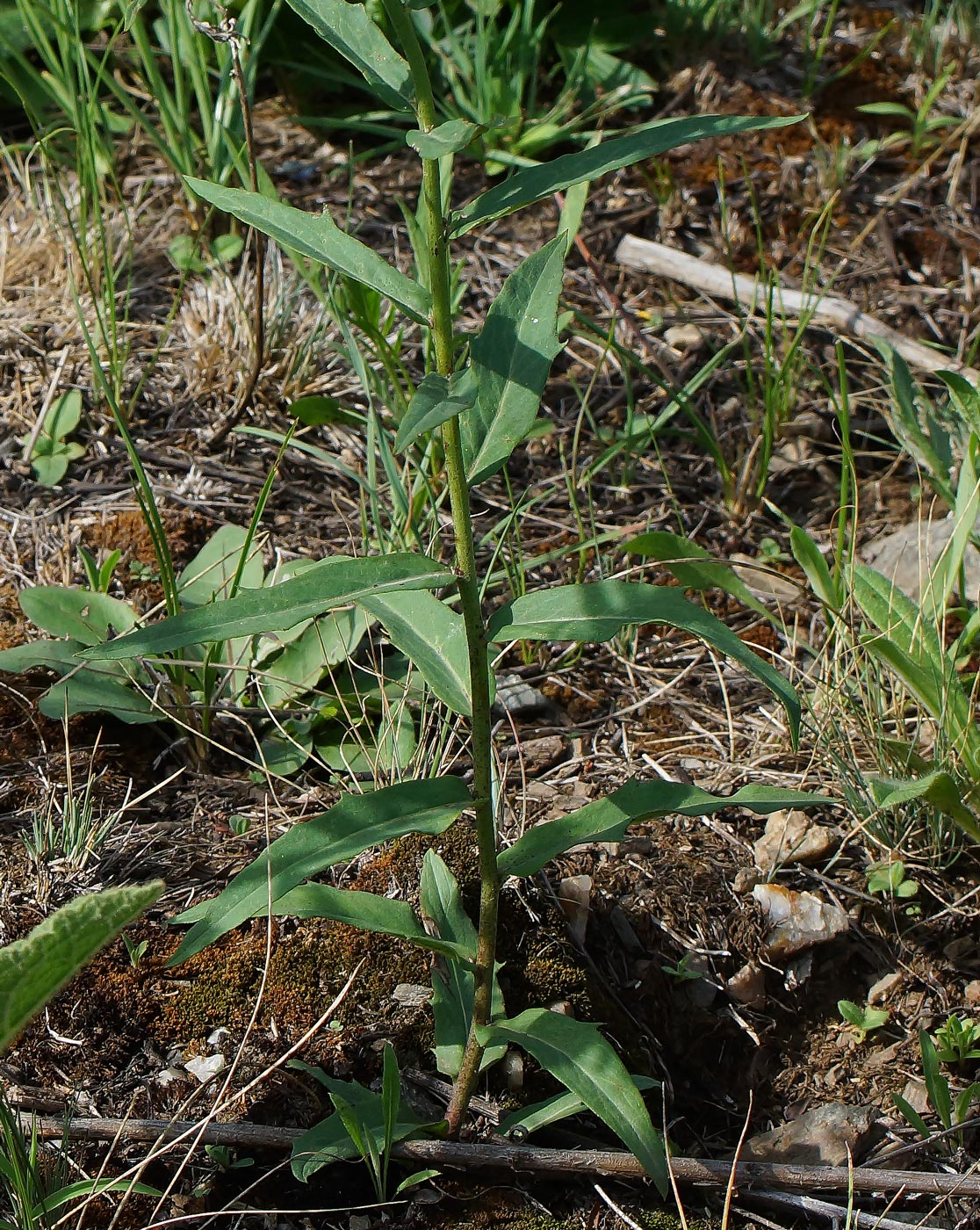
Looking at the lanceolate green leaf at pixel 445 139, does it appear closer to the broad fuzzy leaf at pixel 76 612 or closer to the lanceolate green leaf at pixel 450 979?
the lanceolate green leaf at pixel 450 979

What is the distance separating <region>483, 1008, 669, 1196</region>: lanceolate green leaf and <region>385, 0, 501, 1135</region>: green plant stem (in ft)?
0.23

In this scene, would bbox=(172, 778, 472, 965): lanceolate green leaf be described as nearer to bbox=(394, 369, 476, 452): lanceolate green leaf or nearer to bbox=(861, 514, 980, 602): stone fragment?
bbox=(394, 369, 476, 452): lanceolate green leaf

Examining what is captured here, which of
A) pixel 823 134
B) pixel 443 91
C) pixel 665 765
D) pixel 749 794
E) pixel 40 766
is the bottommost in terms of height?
pixel 665 765

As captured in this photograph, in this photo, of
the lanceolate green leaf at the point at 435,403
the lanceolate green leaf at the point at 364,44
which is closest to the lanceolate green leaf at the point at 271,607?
the lanceolate green leaf at the point at 435,403

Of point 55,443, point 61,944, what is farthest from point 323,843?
point 55,443

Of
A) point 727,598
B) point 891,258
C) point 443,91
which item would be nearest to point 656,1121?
point 727,598

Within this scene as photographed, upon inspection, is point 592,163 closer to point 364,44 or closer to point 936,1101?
point 364,44

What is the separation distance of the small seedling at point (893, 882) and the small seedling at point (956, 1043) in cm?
→ 24

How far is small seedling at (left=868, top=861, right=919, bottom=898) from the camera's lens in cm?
201

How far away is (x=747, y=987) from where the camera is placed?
1.94 m

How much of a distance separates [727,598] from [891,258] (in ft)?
4.37

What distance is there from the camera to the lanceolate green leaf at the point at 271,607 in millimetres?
1176

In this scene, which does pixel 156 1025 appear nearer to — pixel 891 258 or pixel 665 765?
pixel 665 765

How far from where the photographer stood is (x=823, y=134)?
346cm
